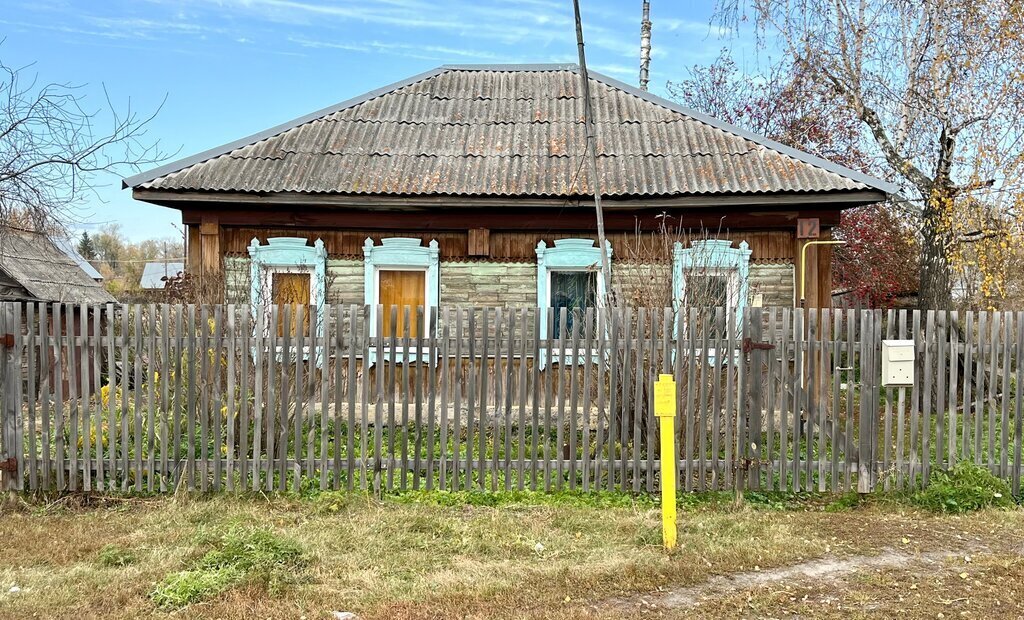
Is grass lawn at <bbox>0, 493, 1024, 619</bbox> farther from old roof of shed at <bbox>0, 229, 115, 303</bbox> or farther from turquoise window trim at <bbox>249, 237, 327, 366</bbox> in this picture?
old roof of shed at <bbox>0, 229, 115, 303</bbox>

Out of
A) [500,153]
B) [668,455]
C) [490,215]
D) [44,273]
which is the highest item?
[500,153]

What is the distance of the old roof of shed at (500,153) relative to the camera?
30.1 feet

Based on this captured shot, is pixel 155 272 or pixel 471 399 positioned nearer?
pixel 471 399

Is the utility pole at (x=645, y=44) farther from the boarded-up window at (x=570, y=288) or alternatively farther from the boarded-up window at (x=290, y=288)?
the boarded-up window at (x=290, y=288)

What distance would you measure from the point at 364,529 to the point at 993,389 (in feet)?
17.4

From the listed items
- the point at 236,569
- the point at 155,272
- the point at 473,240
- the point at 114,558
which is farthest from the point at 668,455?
the point at 155,272

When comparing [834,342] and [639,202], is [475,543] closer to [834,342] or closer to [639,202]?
[834,342]

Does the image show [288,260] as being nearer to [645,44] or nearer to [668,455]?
[668,455]

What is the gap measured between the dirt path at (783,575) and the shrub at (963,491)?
38.0 inches

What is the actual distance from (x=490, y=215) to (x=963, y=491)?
6.07 meters

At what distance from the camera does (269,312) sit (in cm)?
596

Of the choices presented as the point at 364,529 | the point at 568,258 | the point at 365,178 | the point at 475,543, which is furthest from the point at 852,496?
the point at 365,178

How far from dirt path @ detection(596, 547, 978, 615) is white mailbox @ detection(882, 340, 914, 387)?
57.3 inches

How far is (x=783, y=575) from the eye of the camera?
14.6 ft
